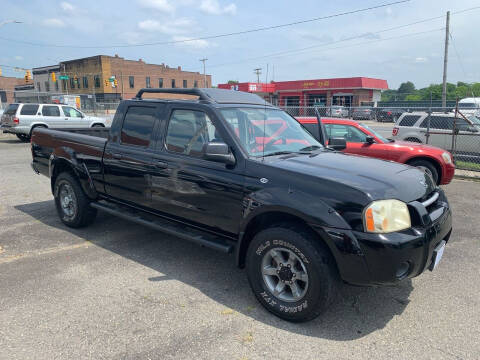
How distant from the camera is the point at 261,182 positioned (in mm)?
3277

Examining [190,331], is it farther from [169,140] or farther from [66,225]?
[66,225]

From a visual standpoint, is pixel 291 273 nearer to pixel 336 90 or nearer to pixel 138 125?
pixel 138 125

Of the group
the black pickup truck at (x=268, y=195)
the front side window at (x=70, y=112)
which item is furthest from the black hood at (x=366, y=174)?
the front side window at (x=70, y=112)

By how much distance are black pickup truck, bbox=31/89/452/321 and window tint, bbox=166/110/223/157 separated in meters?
0.01

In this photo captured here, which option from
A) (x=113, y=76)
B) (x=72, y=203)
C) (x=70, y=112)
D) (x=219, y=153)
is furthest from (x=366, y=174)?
(x=113, y=76)

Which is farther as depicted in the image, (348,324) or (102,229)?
(102,229)

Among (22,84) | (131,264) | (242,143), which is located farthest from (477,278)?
(22,84)

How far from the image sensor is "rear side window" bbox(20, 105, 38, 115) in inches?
671

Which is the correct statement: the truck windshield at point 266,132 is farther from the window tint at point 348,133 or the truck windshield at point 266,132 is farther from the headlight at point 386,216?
the window tint at point 348,133

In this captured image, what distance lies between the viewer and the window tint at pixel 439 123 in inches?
469

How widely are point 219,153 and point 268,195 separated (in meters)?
0.58

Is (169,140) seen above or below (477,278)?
above

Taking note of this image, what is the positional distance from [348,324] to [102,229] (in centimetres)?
377

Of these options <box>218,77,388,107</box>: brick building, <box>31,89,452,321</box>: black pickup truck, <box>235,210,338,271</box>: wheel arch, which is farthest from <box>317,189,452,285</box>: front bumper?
<box>218,77,388,107</box>: brick building
